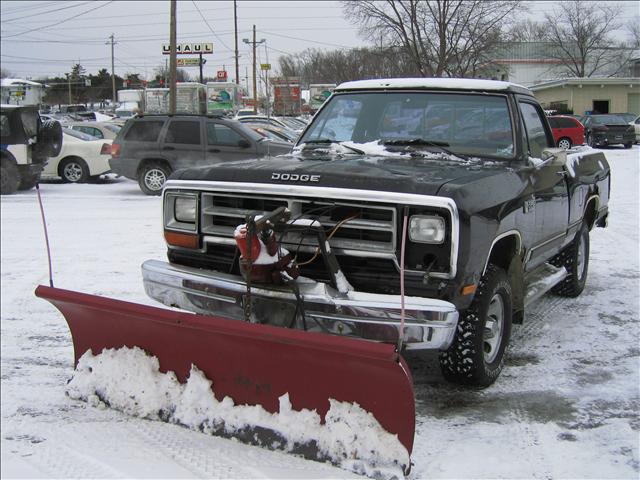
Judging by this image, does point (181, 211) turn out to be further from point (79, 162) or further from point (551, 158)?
point (79, 162)

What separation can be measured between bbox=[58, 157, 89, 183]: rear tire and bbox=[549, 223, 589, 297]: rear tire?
41.1 ft

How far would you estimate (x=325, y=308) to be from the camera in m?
3.41

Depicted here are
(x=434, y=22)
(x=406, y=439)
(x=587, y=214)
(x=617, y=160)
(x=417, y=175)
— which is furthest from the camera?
(x=434, y=22)

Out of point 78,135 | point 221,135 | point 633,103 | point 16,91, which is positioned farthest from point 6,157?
point 16,91

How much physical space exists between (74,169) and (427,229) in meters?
14.2

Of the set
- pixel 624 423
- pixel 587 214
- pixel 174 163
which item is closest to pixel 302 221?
pixel 624 423

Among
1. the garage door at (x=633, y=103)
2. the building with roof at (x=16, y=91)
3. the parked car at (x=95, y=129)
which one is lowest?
the parked car at (x=95, y=129)

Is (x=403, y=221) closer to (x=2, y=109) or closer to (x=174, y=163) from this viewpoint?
(x=174, y=163)

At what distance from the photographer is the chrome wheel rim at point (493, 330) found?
13.5 feet

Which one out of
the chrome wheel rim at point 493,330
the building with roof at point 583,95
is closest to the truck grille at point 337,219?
the chrome wheel rim at point 493,330

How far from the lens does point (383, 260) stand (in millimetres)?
3600

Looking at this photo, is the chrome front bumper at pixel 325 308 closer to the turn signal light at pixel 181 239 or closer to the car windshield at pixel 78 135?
the turn signal light at pixel 181 239

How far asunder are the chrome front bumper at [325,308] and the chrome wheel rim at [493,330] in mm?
823

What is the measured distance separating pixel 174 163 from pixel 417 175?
10488 millimetres
